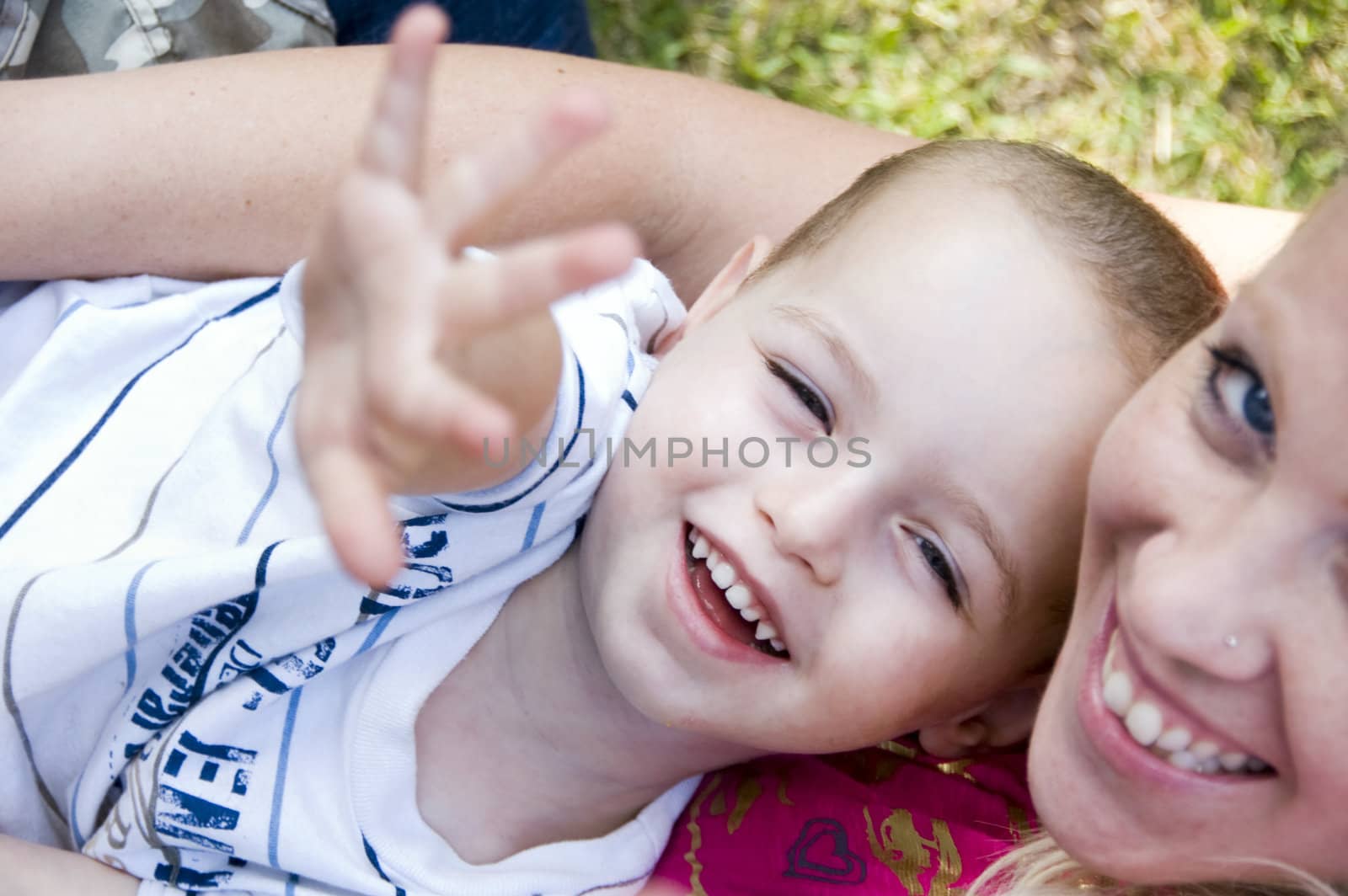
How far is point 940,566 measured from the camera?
3.47ft

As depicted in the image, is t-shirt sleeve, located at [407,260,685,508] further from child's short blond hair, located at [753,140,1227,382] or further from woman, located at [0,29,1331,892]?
woman, located at [0,29,1331,892]

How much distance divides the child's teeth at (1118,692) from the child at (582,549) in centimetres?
19

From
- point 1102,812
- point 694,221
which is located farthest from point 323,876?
point 694,221

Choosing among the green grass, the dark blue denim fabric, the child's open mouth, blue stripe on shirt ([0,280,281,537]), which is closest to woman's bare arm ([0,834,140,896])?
blue stripe on shirt ([0,280,281,537])

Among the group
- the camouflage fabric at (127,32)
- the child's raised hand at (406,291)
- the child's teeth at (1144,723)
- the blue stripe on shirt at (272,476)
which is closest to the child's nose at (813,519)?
the child's teeth at (1144,723)

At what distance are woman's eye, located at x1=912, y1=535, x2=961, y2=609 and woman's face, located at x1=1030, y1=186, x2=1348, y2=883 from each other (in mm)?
144

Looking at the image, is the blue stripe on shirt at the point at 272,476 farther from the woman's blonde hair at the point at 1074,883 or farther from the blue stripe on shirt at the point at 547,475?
the woman's blonde hair at the point at 1074,883

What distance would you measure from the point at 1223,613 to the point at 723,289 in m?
→ 0.66

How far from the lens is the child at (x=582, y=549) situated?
102 centimetres

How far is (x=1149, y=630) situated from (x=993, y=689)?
42cm

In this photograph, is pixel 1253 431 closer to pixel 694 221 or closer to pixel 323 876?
pixel 694 221

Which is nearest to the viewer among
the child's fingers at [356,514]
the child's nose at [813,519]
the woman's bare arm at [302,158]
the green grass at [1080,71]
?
the child's fingers at [356,514]

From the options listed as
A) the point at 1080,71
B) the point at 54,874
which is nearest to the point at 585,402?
the point at 54,874

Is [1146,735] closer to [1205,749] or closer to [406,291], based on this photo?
[1205,749]
